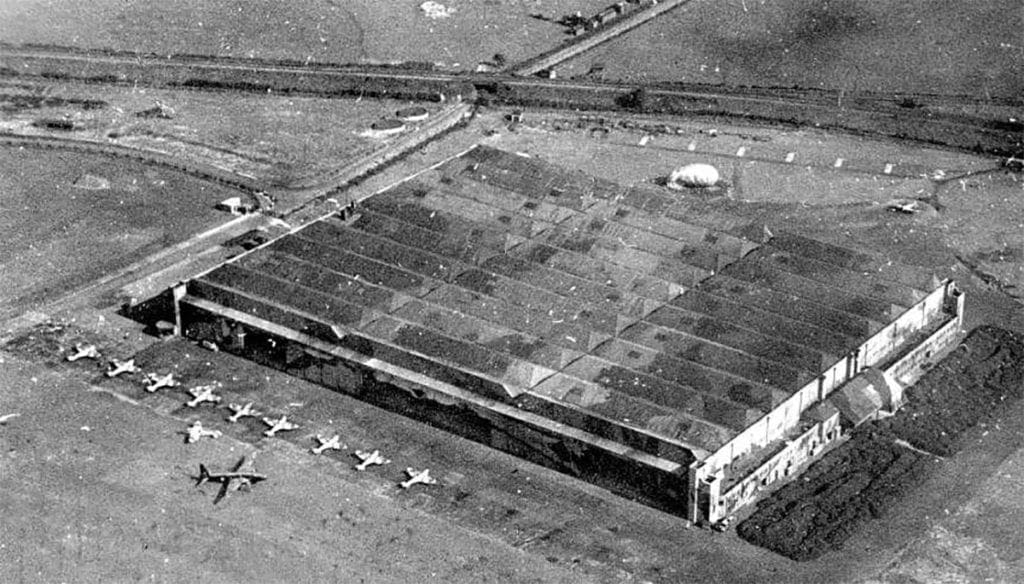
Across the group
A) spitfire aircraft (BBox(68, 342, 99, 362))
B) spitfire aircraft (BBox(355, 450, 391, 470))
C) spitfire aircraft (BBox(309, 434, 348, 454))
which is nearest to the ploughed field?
spitfire aircraft (BBox(355, 450, 391, 470))

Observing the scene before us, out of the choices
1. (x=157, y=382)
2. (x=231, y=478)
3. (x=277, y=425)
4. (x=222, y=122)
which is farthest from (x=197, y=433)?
(x=222, y=122)

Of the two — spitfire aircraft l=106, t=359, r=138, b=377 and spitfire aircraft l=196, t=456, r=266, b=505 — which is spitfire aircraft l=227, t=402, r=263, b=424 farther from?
spitfire aircraft l=106, t=359, r=138, b=377

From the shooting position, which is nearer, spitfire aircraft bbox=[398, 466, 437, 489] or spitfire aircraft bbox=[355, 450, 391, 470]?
spitfire aircraft bbox=[398, 466, 437, 489]

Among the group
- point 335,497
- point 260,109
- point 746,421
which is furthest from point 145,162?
point 746,421

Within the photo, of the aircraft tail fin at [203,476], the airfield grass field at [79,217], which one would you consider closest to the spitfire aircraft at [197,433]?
the aircraft tail fin at [203,476]

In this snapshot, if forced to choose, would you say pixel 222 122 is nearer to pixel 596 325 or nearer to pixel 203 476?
pixel 596 325
